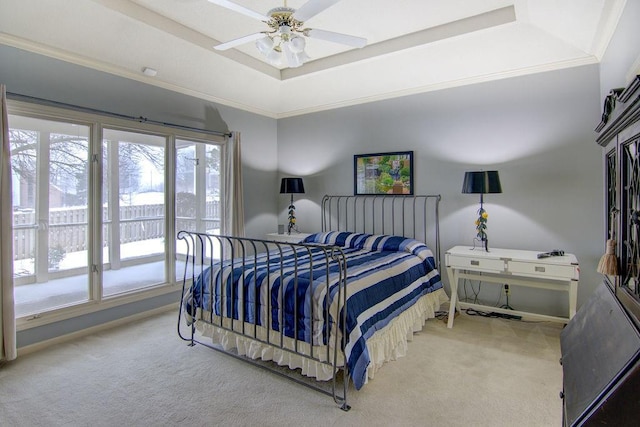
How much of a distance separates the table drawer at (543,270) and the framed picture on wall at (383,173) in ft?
5.02

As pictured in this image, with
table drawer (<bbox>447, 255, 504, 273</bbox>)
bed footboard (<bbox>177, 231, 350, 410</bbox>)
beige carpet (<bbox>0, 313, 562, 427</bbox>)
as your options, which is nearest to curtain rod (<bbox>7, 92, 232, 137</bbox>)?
bed footboard (<bbox>177, 231, 350, 410</bbox>)

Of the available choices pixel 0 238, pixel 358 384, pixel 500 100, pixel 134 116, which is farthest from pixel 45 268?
pixel 500 100

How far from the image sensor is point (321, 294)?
7.80 feet

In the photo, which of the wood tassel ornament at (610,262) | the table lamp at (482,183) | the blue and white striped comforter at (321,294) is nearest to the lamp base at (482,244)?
the table lamp at (482,183)

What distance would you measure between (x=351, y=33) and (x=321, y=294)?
264cm

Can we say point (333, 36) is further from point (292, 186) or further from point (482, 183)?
point (292, 186)

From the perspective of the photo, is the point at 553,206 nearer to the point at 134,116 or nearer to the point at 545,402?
the point at 545,402

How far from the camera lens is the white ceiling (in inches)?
112

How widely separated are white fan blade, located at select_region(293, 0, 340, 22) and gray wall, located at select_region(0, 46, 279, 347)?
2297 millimetres

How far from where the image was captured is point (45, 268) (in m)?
3.25

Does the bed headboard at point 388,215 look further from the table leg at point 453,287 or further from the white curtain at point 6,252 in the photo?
the white curtain at point 6,252

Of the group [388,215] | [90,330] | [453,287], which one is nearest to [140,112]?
[90,330]

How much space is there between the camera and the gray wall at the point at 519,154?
11.2 feet

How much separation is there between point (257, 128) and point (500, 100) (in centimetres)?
328
